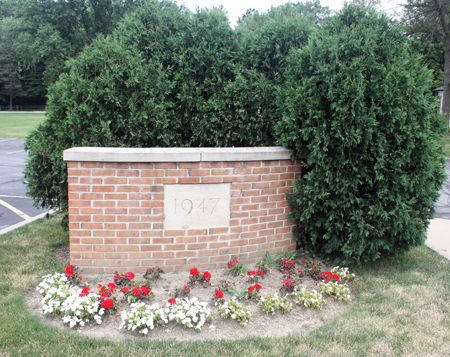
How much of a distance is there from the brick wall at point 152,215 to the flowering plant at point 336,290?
2.85 ft

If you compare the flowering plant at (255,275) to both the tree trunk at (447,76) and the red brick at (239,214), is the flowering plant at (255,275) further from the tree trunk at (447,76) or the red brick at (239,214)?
the tree trunk at (447,76)

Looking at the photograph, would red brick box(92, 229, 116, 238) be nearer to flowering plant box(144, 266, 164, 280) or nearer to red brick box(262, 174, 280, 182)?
flowering plant box(144, 266, 164, 280)

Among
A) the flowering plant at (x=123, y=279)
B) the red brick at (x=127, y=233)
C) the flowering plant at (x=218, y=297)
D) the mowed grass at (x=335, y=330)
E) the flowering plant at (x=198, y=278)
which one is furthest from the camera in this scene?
the red brick at (x=127, y=233)

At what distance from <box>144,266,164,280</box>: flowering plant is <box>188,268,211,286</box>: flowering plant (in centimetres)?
31

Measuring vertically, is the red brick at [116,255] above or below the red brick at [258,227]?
below

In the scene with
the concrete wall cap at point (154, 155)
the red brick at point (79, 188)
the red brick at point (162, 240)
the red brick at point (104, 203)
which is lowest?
the red brick at point (162, 240)

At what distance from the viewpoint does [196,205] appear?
3.81 m

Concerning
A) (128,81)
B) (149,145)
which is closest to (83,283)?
(149,145)

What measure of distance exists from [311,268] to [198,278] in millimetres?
1225

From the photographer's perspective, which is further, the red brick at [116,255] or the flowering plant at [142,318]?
the red brick at [116,255]

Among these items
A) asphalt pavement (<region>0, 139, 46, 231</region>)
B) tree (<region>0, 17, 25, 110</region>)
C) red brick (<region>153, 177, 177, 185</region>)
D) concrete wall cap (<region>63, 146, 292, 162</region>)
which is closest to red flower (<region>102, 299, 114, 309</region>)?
red brick (<region>153, 177, 177, 185</region>)

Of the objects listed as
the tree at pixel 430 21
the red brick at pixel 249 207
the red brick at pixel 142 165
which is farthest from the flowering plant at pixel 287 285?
the tree at pixel 430 21

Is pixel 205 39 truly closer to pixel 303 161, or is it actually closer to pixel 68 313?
pixel 303 161

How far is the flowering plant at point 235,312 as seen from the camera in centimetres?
308
